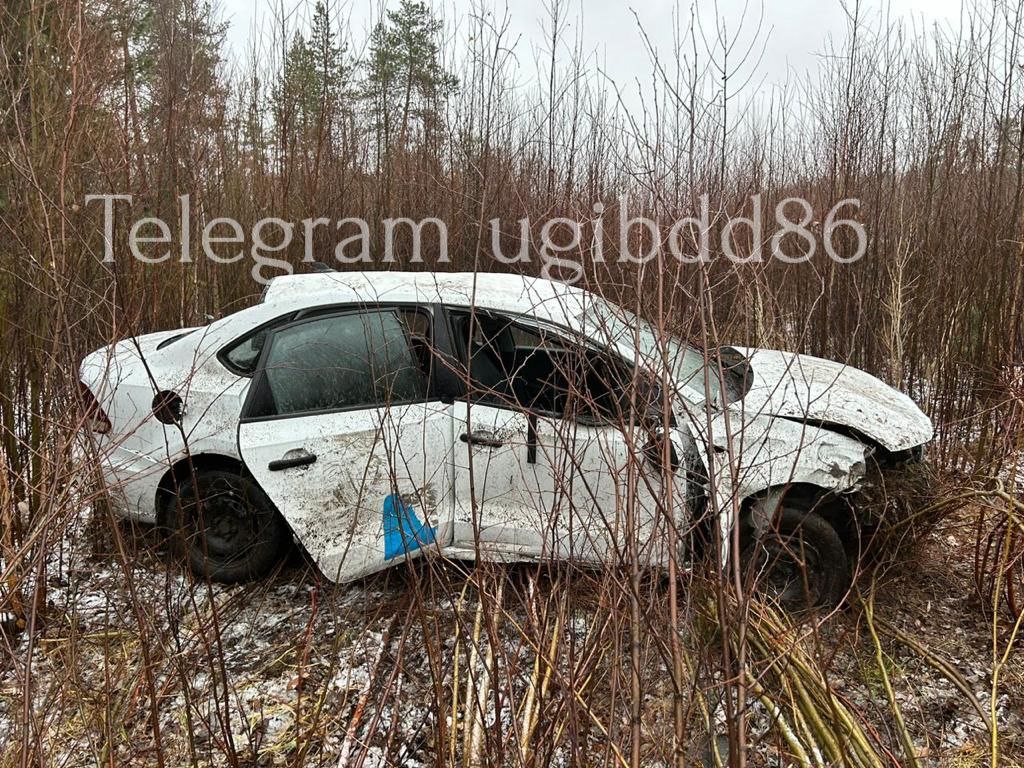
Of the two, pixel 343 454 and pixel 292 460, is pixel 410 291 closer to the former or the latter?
pixel 343 454

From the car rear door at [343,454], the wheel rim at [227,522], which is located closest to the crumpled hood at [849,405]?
the car rear door at [343,454]

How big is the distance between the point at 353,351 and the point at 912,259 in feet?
16.6

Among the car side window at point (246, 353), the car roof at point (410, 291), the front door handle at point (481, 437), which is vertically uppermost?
the car roof at point (410, 291)

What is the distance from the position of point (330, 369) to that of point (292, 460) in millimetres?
471

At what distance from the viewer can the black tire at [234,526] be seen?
3.77m

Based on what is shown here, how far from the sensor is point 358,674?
3307 mm

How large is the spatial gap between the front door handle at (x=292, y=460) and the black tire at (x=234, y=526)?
0.30 meters

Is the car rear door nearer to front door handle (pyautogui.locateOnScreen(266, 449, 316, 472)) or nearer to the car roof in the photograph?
front door handle (pyautogui.locateOnScreen(266, 449, 316, 472))

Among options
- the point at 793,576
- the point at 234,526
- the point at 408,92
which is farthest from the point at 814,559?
the point at 408,92

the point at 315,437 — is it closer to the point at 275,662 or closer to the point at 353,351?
the point at 353,351

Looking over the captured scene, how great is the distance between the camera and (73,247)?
3996 millimetres

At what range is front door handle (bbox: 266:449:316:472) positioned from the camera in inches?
138

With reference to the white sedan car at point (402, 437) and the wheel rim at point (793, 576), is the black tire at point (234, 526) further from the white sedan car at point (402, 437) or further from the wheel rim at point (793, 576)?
the wheel rim at point (793, 576)

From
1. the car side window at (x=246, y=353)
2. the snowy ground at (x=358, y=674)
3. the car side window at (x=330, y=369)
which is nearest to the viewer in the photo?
the snowy ground at (x=358, y=674)
